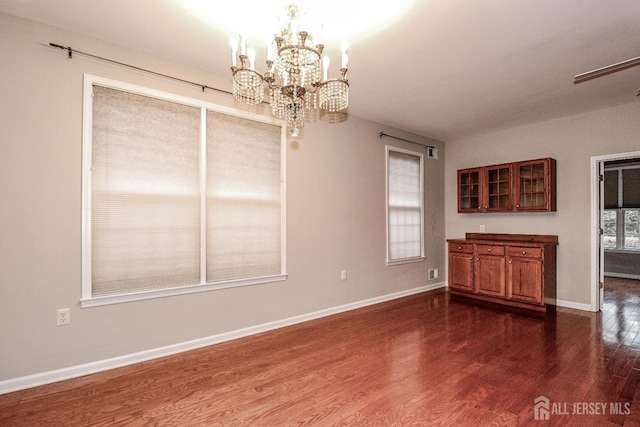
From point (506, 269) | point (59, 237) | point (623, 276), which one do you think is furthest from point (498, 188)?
point (59, 237)

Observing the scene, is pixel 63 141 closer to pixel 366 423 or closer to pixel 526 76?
pixel 366 423

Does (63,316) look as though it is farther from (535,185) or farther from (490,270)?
(535,185)

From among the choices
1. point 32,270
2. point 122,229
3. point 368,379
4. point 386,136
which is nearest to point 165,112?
point 122,229

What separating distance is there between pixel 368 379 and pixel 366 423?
542 mm

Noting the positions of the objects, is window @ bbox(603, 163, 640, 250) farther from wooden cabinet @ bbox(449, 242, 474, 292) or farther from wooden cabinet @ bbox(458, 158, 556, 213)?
wooden cabinet @ bbox(449, 242, 474, 292)

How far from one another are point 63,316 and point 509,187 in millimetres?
5573

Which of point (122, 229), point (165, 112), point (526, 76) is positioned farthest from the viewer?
point (526, 76)

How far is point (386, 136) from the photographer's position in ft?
16.4

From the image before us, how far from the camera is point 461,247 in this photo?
5.13 metres

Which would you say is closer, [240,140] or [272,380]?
[272,380]

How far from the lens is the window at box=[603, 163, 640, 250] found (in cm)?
676

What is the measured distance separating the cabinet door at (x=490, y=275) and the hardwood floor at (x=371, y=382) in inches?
38.1

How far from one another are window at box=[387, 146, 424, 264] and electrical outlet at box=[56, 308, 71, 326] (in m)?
3.86

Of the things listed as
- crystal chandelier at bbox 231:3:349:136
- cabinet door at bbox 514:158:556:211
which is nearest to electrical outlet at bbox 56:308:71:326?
crystal chandelier at bbox 231:3:349:136
